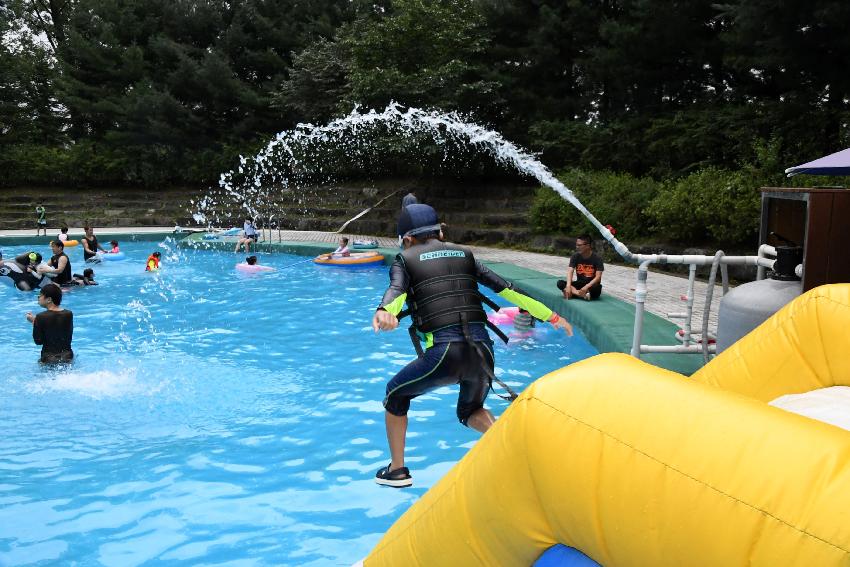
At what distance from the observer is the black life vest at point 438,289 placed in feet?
15.5

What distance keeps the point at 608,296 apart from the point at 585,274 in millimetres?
770

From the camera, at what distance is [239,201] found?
32.6 m

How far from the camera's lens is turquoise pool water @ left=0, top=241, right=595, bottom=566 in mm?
5047

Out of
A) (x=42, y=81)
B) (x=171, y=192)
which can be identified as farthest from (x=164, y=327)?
(x=42, y=81)

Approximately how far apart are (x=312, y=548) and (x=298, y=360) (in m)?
5.24

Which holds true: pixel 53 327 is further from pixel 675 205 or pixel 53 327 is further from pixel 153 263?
pixel 675 205

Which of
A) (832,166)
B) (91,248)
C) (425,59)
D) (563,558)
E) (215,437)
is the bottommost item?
A: (215,437)

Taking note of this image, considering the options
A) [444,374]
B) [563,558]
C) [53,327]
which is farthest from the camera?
[53,327]

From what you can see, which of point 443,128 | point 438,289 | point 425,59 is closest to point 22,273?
point 438,289

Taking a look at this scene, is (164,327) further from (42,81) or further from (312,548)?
(42,81)

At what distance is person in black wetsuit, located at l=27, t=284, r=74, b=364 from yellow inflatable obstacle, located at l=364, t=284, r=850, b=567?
25.2 ft

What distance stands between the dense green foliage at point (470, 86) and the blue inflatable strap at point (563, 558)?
13388 mm

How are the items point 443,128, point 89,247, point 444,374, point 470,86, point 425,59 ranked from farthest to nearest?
point 425,59 → point 443,128 → point 470,86 → point 89,247 → point 444,374

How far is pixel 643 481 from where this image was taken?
4.95ft
